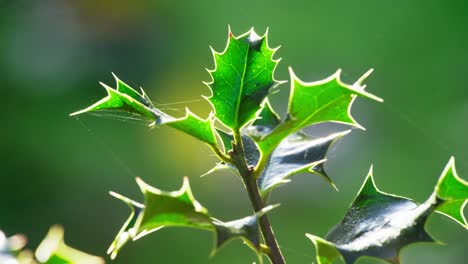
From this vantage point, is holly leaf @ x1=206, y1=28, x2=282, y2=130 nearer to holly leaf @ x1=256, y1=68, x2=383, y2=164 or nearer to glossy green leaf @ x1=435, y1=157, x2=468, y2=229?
holly leaf @ x1=256, y1=68, x2=383, y2=164

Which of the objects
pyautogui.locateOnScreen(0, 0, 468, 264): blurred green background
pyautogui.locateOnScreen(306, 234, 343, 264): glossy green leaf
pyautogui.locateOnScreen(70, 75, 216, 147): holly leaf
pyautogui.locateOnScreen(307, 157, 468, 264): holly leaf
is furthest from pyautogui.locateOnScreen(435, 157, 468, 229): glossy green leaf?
pyautogui.locateOnScreen(0, 0, 468, 264): blurred green background

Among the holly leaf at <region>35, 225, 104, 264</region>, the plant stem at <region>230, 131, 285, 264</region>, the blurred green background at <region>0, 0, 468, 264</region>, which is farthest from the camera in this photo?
the blurred green background at <region>0, 0, 468, 264</region>

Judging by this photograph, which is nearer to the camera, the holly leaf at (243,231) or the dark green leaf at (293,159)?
the holly leaf at (243,231)

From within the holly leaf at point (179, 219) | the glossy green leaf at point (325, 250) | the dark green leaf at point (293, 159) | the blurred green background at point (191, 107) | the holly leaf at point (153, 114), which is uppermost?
the holly leaf at point (153, 114)

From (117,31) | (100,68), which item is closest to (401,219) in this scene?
(100,68)

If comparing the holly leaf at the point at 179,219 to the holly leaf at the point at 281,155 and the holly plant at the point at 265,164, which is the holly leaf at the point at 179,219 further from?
the holly leaf at the point at 281,155

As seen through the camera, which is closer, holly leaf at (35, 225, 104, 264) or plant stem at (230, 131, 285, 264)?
holly leaf at (35, 225, 104, 264)

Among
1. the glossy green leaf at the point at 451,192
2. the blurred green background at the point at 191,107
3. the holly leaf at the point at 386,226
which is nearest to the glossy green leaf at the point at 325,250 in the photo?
the holly leaf at the point at 386,226
